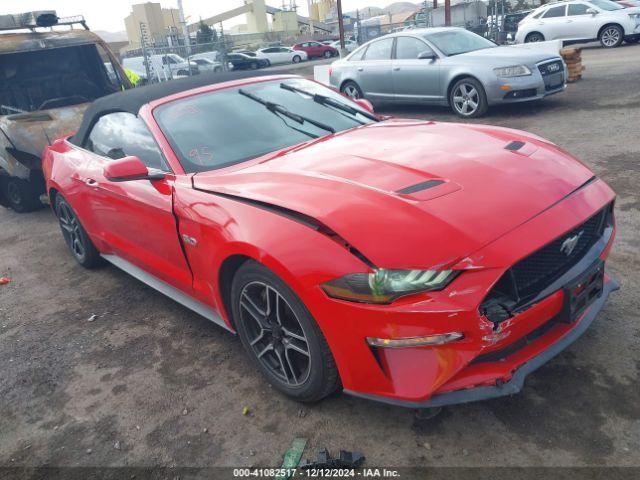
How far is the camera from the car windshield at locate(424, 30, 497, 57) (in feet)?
30.7

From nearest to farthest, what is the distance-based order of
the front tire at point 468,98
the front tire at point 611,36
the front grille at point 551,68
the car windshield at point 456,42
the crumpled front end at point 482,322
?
the crumpled front end at point 482,322
the front grille at point 551,68
the front tire at point 468,98
the car windshield at point 456,42
the front tire at point 611,36

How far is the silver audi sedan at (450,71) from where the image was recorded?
8.45 m

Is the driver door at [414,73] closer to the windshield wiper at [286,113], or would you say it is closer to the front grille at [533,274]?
the windshield wiper at [286,113]

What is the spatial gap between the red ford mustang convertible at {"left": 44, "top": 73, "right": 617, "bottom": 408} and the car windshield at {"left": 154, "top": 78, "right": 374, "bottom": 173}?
0.01 metres

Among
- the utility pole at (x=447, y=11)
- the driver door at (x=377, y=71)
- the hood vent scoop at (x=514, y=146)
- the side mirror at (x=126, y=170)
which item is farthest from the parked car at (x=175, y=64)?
the hood vent scoop at (x=514, y=146)

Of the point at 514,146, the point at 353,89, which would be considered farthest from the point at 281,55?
the point at 514,146

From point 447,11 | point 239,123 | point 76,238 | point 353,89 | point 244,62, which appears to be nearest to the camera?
point 239,123

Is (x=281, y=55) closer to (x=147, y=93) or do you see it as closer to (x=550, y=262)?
(x=147, y=93)

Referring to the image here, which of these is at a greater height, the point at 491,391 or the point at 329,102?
the point at 329,102

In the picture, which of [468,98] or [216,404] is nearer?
[216,404]

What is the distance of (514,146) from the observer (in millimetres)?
2926

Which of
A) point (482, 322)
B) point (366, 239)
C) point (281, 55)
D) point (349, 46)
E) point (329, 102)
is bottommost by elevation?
point (281, 55)

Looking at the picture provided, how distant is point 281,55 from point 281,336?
3746cm

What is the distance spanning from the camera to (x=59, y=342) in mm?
3736
